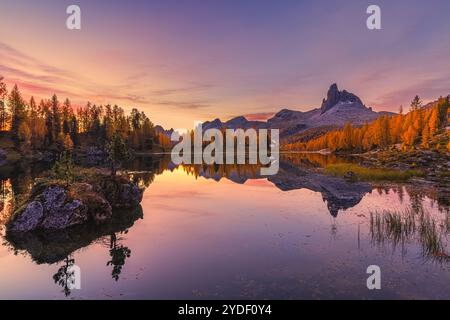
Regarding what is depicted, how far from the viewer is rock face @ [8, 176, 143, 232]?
2352 cm

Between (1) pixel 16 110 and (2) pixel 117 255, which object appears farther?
(1) pixel 16 110

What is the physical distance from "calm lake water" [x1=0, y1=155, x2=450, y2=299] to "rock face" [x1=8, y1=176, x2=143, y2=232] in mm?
1443

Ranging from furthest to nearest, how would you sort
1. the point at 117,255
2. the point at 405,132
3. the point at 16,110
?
1. the point at 405,132
2. the point at 16,110
3. the point at 117,255

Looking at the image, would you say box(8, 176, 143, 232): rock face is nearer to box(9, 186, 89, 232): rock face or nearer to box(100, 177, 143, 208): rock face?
box(9, 186, 89, 232): rock face

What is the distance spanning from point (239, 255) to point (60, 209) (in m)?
15.8

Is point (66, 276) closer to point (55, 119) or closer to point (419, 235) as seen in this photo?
point (419, 235)

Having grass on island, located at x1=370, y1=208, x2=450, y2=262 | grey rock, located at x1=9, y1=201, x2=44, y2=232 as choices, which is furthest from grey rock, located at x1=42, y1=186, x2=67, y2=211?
grass on island, located at x1=370, y1=208, x2=450, y2=262

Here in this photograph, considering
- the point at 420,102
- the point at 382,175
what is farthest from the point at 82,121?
the point at 420,102

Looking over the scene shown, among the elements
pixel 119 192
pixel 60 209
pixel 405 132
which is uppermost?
pixel 405 132

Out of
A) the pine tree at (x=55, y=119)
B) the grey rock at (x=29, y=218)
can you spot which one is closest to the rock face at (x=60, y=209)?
the grey rock at (x=29, y=218)

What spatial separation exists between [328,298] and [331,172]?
180ft

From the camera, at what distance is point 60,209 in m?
24.7

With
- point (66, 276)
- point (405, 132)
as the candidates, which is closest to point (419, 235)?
point (66, 276)
